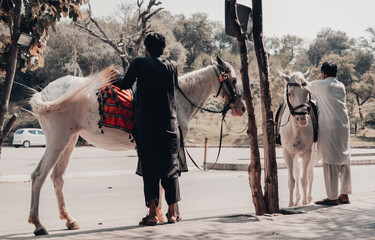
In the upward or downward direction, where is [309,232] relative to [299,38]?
downward

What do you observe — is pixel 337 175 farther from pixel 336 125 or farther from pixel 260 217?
pixel 260 217

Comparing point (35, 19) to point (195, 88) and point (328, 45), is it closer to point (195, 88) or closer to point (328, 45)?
point (195, 88)

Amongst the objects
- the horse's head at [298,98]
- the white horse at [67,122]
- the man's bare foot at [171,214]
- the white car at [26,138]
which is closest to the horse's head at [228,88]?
the white horse at [67,122]

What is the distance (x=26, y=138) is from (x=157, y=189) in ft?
122

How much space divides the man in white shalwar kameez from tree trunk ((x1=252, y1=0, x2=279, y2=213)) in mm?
1324

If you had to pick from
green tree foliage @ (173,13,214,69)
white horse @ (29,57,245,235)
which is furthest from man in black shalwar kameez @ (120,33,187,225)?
green tree foliage @ (173,13,214,69)

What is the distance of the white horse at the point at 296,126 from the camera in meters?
9.10

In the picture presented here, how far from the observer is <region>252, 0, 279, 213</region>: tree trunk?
26.9 ft

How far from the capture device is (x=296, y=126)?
31.3 feet

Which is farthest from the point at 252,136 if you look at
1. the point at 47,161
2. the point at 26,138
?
the point at 26,138

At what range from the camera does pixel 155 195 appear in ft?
22.3

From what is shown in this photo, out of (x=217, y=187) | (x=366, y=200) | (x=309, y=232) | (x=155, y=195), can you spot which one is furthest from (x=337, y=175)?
(x=217, y=187)

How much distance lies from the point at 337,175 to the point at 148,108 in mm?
4030

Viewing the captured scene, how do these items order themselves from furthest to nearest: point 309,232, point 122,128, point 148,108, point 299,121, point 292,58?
point 292,58
point 299,121
point 122,128
point 148,108
point 309,232
